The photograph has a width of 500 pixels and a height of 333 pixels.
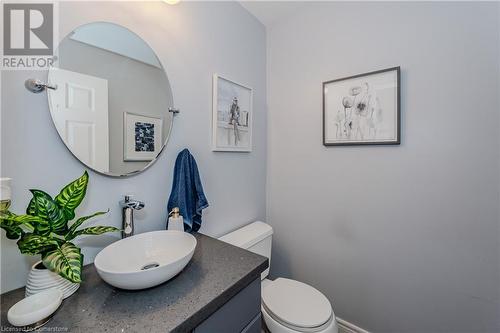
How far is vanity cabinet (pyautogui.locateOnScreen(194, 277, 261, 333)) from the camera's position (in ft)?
2.14

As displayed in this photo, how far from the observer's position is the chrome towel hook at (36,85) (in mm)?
717

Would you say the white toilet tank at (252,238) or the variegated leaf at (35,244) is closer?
the variegated leaf at (35,244)

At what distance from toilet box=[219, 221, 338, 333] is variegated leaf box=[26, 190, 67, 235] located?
889mm

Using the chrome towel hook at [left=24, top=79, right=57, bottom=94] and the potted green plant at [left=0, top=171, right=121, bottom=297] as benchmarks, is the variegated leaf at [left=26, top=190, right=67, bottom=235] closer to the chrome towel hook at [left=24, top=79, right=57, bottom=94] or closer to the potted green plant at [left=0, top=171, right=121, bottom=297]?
the potted green plant at [left=0, top=171, right=121, bottom=297]

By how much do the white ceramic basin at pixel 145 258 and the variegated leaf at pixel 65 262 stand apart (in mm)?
75

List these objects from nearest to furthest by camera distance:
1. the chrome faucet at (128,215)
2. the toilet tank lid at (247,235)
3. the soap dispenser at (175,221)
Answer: the chrome faucet at (128,215) < the soap dispenser at (175,221) < the toilet tank lid at (247,235)

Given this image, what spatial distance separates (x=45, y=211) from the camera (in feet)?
2.09

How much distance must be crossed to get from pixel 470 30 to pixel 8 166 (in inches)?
79.5

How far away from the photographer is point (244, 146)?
5.22ft

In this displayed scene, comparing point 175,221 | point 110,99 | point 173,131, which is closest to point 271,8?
point 173,131

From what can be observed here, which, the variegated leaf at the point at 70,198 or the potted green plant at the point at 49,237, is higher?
the variegated leaf at the point at 70,198

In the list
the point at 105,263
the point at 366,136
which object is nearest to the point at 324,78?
the point at 366,136

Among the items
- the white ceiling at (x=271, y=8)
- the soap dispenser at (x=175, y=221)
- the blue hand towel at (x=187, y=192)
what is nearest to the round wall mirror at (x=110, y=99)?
the blue hand towel at (x=187, y=192)

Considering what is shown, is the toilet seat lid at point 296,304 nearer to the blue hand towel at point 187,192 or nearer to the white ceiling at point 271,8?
the blue hand towel at point 187,192
